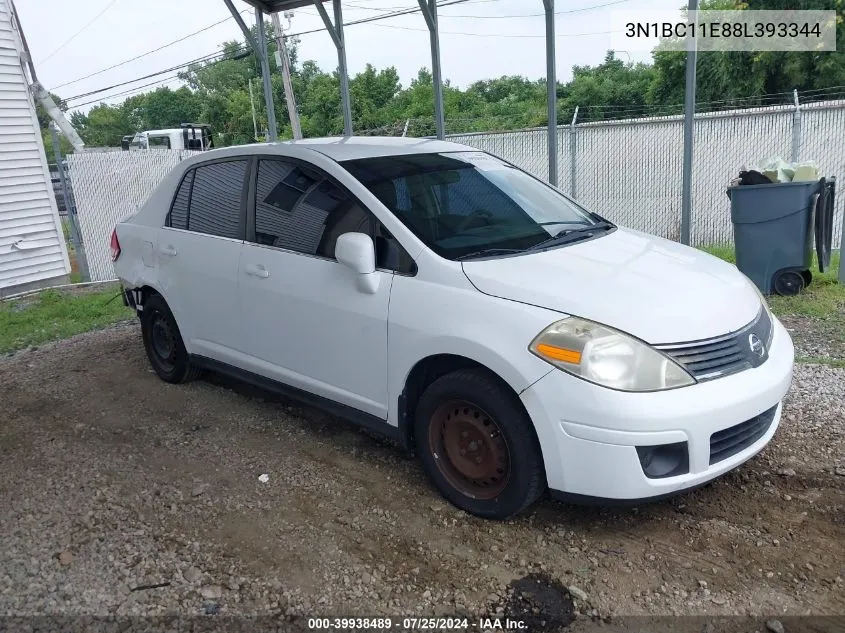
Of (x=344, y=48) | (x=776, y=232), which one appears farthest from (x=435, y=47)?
(x=776, y=232)

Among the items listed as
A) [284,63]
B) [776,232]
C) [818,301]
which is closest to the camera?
[818,301]

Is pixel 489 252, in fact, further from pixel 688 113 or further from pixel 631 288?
pixel 688 113

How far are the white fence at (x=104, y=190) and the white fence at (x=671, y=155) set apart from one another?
20.1ft

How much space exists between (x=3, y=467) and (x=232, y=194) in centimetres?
217

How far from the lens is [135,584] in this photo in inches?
114

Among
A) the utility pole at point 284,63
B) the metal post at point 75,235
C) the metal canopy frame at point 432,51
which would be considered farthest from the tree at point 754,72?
the metal post at point 75,235

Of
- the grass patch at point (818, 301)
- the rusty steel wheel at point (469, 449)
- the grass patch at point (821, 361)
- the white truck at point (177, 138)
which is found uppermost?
the white truck at point (177, 138)

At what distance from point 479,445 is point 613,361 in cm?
76

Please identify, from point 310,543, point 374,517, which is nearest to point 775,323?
point 374,517

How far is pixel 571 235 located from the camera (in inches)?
151

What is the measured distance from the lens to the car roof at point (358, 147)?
13.5 feet

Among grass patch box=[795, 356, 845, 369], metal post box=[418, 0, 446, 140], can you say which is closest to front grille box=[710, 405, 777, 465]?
grass patch box=[795, 356, 845, 369]

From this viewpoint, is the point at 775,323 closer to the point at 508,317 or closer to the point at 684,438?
the point at 684,438

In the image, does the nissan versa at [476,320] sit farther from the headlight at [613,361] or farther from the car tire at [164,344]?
the car tire at [164,344]
